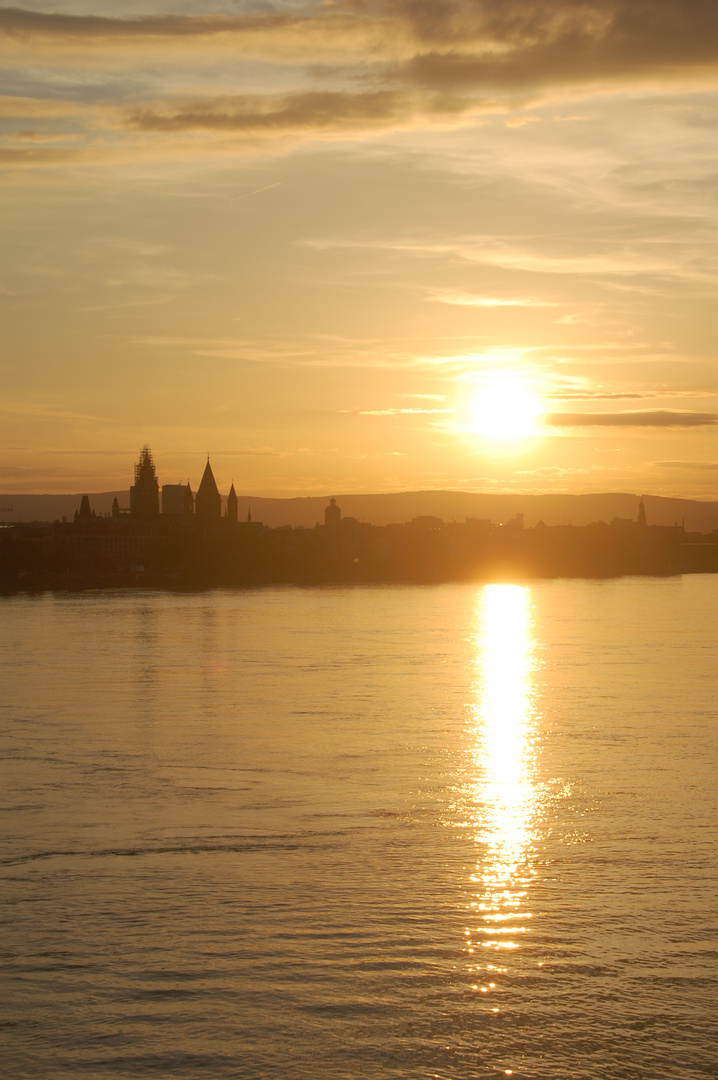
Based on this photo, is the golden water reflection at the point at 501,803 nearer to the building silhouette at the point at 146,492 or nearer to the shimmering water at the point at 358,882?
the shimmering water at the point at 358,882

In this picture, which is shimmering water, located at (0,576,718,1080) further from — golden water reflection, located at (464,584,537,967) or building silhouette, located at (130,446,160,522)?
building silhouette, located at (130,446,160,522)

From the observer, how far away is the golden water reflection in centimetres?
1265

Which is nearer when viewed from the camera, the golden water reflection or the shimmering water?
the shimmering water

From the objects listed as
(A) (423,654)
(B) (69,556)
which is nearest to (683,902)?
(A) (423,654)

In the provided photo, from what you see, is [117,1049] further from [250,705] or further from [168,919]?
[250,705]

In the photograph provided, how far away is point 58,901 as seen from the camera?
43.7ft

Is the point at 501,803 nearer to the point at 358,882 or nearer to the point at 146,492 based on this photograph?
the point at 358,882

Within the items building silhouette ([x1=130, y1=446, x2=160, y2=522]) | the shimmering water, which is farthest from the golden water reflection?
building silhouette ([x1=130, y1=446, x2=160, y2=522])

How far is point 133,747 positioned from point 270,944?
1118cm

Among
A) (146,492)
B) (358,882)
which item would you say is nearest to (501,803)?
(358,882)

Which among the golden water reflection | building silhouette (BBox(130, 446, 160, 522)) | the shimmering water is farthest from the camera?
building silhouette (BBox(130, 446, 160, 522))

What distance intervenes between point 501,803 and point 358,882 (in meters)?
4.83

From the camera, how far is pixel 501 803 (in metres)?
18.2

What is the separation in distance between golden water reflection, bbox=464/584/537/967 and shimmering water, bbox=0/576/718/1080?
67 mm
